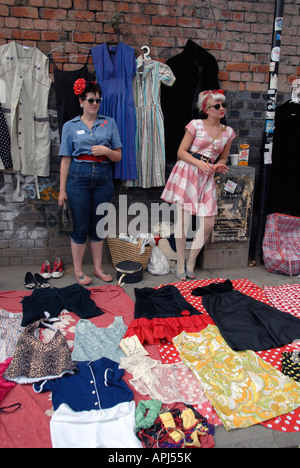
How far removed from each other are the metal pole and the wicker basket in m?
1.43

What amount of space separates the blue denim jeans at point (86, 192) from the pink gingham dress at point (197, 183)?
72 centimetres

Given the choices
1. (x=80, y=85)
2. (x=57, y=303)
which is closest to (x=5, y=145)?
(x=80, y=85)

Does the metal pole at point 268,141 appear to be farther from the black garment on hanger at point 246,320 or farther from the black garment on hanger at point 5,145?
the black garment on hanger at point 5,145

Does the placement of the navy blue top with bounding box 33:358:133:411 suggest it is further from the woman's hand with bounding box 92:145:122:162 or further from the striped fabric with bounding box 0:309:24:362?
the woman's hand with bounding box 92:145:122:162

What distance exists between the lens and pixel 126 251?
13.7ft

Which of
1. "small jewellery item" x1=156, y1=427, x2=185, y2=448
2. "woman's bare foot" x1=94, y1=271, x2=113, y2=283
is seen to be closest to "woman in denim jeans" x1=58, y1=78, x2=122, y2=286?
"woman's bare foot" x1=94, y1=271, x2=113, y2=283

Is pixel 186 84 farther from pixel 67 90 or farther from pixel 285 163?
pixel 285 163

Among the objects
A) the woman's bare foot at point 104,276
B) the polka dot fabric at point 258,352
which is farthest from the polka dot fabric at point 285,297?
the woman's bare foot at point 104,276

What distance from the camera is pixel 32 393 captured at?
2.26m

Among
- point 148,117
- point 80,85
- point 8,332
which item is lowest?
point 8,332

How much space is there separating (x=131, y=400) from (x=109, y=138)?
7.90ft

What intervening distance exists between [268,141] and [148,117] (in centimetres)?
146

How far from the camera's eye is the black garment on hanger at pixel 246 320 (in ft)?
9.30

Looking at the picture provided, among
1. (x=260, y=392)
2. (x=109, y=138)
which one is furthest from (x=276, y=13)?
(x=260, y=392)
